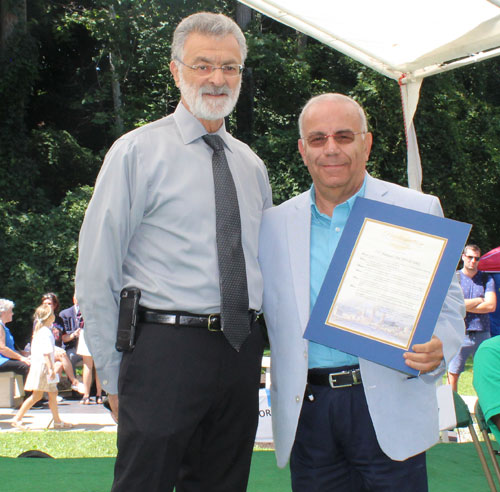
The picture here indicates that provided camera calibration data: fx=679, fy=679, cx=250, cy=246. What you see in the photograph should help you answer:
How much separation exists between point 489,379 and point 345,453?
2.47ft

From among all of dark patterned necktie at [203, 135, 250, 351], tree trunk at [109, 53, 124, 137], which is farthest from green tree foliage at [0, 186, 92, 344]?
dark patterned necktie at [203, 135, 250, 351]

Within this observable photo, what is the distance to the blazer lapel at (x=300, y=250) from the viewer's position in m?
2.21

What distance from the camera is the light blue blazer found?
2.12m

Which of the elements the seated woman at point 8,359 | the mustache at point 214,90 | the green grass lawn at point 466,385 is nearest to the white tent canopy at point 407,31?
the mustache at point 214,90

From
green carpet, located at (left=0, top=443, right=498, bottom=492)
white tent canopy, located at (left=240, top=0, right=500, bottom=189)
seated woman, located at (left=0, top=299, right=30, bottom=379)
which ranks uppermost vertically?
white tent canopy, located at (left=240, top=0, right=500, bottom=189)

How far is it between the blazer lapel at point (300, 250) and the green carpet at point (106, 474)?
2.21m

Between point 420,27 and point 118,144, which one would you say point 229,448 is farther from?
point 420,27

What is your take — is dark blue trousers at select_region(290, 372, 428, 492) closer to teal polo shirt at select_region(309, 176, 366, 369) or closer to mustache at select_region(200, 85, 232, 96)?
teal polo shirt at select_region(309, 176, 366, 369)

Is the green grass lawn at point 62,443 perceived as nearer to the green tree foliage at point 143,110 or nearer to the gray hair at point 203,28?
the gray hair at point 203,28

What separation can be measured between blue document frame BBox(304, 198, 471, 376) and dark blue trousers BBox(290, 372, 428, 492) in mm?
206

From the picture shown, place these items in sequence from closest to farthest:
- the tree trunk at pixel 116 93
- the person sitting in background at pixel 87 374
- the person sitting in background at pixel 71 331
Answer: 1. the person sitting in background at pixel 87 374
2. the person sitting in background at pixel 71 331
3. the tree trunk at pixel 116 93

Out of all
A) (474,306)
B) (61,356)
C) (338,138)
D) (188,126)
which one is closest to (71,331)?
(61,356)

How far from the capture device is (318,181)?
7.52 feet

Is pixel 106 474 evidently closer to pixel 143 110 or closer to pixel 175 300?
pixel 175 300
